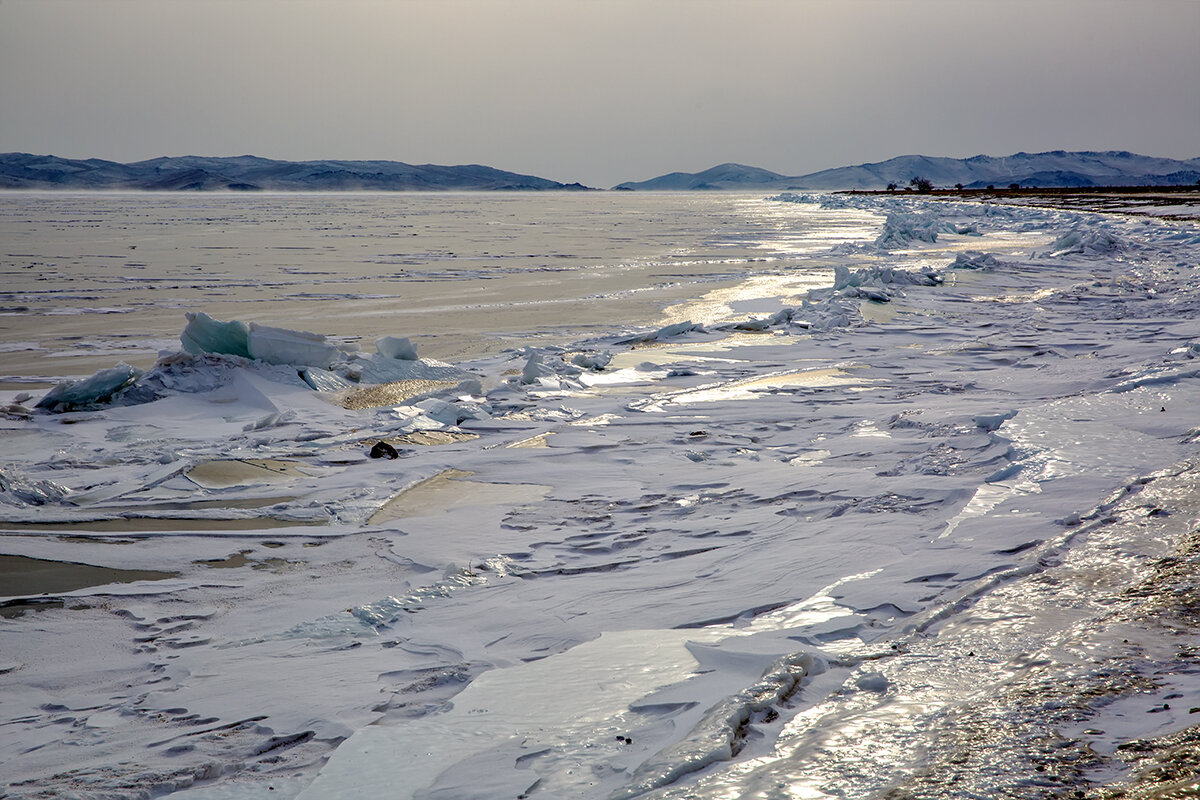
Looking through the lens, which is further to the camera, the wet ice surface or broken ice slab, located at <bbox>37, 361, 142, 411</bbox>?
broken ice slab, located at <bbox>37, 361, 142, 411</bbox>

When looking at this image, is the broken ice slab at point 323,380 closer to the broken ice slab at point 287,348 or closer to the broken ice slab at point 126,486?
the broken ice slab at point 287,348

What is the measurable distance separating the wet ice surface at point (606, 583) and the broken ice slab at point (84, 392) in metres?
0.18

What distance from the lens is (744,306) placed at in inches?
493

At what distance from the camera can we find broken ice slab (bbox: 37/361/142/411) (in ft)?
22.1

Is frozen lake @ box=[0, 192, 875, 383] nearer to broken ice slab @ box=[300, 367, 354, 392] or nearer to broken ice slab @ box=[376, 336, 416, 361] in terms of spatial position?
broken ice slab @ box=[376, 336, 416, 361]

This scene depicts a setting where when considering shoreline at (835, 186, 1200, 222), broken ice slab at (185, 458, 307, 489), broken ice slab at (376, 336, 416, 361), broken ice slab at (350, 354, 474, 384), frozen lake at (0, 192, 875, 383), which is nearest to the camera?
broken ice slab at (185, 458, 307, 489)

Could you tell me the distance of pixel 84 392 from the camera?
6.75 meters

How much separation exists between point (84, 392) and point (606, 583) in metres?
5.35

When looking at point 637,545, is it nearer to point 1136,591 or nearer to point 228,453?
point 1136,591

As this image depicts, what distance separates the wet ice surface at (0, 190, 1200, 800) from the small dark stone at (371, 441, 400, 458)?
0.11 m

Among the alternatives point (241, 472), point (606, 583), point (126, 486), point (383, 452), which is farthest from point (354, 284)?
point (606, 583)

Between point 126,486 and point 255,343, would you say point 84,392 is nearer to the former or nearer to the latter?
point 255,343

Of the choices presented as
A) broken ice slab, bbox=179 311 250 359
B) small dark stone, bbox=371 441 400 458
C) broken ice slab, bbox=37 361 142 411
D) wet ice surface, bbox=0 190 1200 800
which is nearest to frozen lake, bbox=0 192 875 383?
broken ice slab, bbox=179 311 250 359

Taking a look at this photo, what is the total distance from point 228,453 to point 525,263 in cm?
1464
